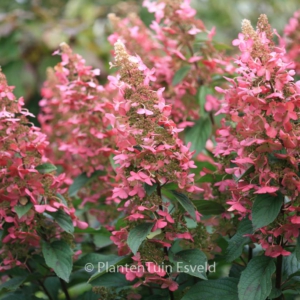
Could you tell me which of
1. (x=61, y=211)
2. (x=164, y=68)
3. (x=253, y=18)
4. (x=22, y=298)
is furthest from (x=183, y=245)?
(x=253, y=18)

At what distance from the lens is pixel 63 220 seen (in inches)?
67.8

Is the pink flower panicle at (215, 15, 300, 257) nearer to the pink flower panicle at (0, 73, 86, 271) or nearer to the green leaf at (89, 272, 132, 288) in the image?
the green leaf at (89, 272, 132, 288)

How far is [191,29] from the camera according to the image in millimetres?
2133

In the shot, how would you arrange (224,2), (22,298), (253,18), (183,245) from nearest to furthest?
(183,245)
(22,298)
(224,2)
(253,18)

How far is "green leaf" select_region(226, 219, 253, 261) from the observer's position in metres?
1.54

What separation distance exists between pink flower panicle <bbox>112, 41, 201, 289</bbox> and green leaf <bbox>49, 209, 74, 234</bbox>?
24 centimetres

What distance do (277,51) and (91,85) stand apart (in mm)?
659

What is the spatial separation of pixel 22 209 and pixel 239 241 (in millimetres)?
625

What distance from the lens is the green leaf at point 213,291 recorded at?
1.56 m

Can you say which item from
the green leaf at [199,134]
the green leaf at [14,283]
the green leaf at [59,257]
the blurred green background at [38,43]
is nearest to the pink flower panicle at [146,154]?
the green leaf at [59,257]

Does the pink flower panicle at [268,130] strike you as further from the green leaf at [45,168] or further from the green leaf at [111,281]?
the green leaf at [45,168]

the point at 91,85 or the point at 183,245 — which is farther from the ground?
the point at 91,85

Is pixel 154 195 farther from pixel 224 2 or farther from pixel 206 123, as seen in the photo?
pixel 224 2

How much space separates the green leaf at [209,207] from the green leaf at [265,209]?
10.0 inches
